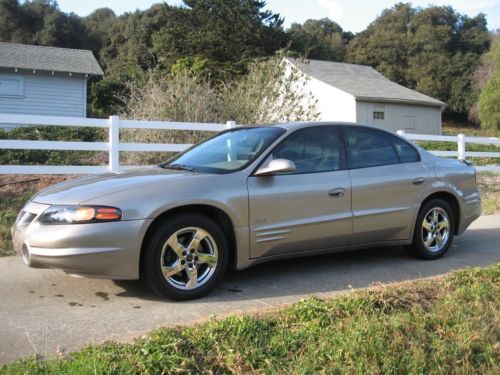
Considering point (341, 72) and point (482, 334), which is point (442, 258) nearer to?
point (482, 334)

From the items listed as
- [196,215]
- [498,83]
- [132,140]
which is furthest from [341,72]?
[196,215]

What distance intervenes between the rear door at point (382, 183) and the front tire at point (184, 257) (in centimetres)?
155

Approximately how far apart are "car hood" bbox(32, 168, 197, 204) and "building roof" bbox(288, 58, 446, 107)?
26469 millimetres

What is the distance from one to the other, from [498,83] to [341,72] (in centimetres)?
1243

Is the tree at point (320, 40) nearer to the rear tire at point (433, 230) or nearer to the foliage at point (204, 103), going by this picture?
the foliage at point (204, 103)

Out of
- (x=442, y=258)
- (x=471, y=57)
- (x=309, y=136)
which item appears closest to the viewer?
(x=309, y=136)

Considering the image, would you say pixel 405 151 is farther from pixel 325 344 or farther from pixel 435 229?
pixel 325 344

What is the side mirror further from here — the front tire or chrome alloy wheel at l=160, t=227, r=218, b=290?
chrome alloy wheel at l=160, t=227, r=218, b=290

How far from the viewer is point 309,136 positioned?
5.44 m

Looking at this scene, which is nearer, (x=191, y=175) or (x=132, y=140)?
(x=191, y=175)

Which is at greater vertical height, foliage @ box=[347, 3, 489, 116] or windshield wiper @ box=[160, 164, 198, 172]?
foliage @ box=[347, 3, 489, 116]

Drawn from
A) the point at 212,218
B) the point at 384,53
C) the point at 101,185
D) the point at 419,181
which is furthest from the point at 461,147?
the point at 384,53

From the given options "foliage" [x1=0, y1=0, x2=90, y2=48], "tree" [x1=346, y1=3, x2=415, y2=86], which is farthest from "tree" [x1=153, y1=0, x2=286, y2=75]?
"tree" [x1=346, y1=3, x2=415, y2=86]

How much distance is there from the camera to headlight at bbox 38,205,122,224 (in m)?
4.20
